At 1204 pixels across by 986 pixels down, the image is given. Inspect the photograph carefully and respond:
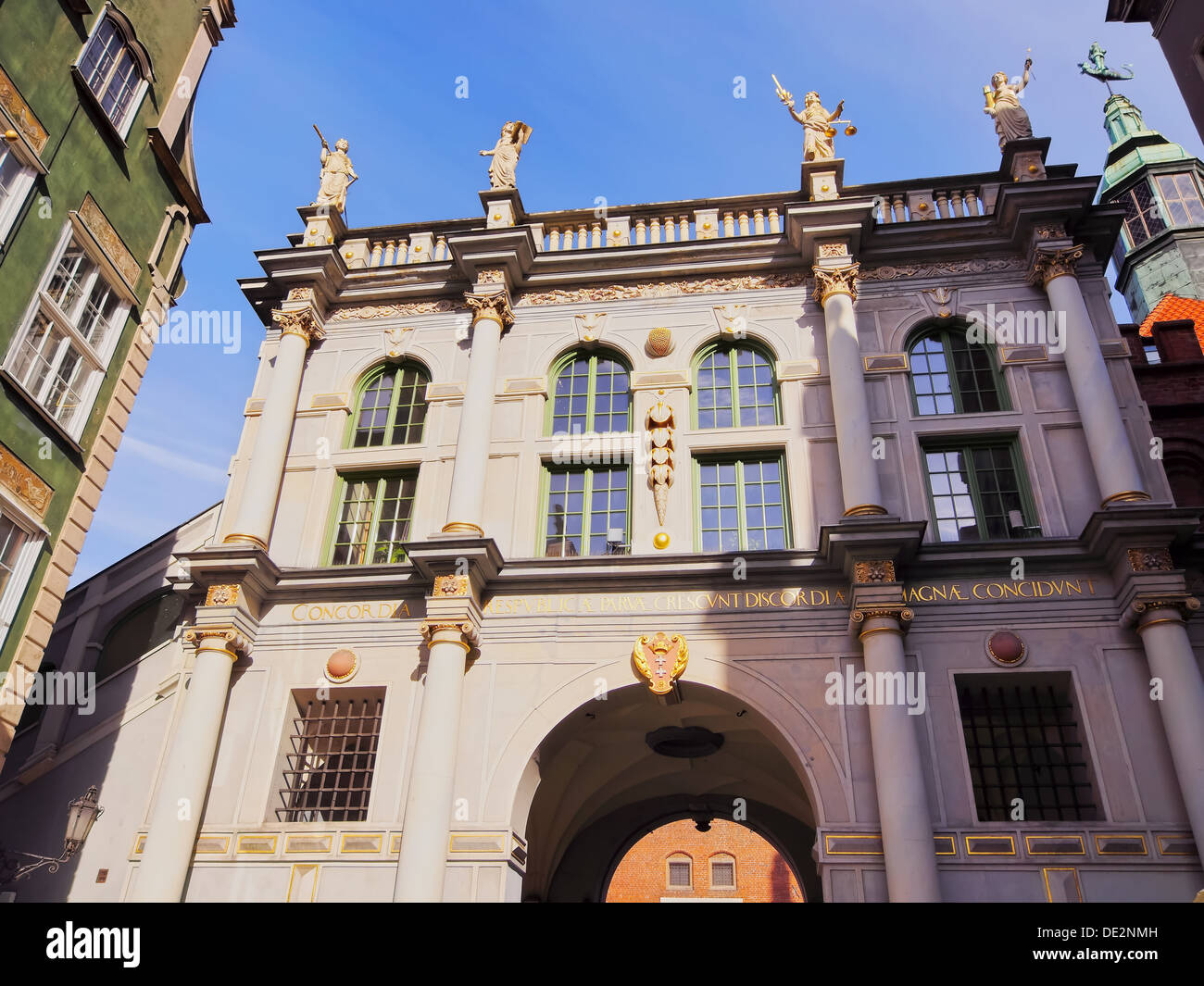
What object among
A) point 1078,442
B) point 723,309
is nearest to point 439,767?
point 723,309

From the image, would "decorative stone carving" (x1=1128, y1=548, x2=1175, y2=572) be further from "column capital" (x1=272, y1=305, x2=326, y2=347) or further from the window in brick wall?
the window in brick wall

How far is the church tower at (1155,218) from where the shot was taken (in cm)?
4347

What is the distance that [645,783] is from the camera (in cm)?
2111

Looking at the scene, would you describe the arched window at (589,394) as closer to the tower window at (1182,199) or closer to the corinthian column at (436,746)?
the corinthian column at (436,746)

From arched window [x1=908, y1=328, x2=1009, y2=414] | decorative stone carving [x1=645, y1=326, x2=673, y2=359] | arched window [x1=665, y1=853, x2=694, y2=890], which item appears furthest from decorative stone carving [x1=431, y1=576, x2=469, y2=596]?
arched window [x1=665, y1=853, x2=694, y2=890]

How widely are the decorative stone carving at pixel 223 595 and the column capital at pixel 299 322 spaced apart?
229 inches

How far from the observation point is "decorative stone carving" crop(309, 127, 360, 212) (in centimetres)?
2209

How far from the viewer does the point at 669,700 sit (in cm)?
1631

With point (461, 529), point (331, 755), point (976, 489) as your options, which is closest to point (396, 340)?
point (461, 529)

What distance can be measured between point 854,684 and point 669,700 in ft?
9.85

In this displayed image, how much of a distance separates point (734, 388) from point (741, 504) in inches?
101

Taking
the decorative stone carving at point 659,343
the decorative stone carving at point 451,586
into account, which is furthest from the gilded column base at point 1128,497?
the decorative stone carving at point 451,586

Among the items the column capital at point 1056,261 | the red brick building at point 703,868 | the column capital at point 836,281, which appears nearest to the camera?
the column capital at point 1056,261

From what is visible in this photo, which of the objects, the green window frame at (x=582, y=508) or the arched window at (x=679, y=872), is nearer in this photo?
the green window frame at (x=582, y=508)
